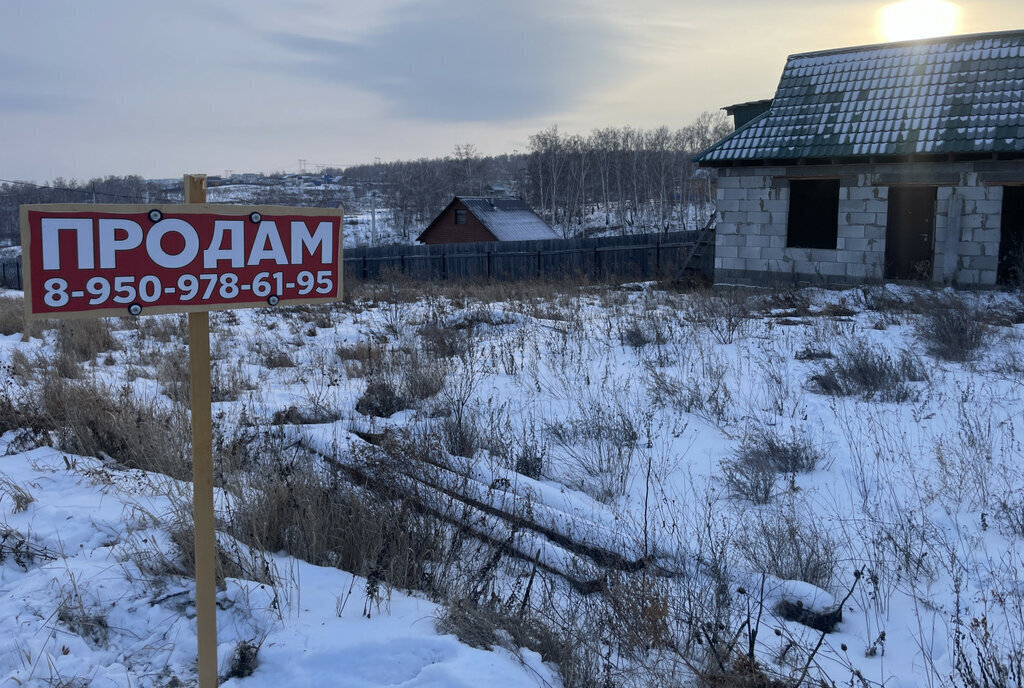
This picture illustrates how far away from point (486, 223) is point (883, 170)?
23.9 m

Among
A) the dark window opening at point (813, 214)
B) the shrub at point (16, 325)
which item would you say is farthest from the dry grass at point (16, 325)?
the dark window opening at point (813, 214)

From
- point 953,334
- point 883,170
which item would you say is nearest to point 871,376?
point 953,334

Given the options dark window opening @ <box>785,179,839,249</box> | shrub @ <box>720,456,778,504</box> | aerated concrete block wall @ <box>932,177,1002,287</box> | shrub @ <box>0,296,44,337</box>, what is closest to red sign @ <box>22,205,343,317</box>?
shrub @ <box>720,456,778,504</box>

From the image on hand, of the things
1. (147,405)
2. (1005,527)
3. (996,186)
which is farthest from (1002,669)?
(996,186)

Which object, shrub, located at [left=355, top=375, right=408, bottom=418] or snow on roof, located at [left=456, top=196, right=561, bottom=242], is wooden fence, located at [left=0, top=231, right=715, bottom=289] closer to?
snow on roof, located at [left=456, top=196, right=561, bottom=242]

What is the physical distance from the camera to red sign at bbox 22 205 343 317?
7.35 ft

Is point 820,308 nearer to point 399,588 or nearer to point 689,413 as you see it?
point 689,413

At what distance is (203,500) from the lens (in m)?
2.64

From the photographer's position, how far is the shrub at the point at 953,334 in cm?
868

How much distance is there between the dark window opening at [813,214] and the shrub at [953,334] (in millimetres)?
7429

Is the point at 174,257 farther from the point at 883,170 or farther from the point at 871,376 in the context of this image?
the point at 883,170

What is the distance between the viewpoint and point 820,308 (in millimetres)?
13312

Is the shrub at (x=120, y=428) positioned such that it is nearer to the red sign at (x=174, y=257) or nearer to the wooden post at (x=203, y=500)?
the wooden post at (x=203, y=500)

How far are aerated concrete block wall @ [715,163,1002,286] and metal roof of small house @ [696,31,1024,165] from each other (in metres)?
0.57
